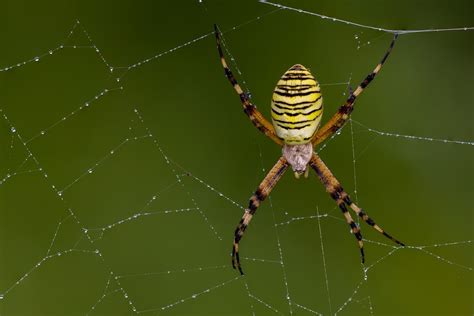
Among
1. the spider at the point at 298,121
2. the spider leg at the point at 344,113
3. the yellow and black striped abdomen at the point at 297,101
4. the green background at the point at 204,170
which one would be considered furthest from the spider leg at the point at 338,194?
the green background at the point at 204,170

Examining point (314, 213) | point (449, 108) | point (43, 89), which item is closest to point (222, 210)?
point (314, 213)

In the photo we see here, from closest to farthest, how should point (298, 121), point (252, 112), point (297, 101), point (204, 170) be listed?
point (297, 101)
point (298, 121)
point (252, 112)
point (204, 170)

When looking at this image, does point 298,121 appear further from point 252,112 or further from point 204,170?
point 204,170

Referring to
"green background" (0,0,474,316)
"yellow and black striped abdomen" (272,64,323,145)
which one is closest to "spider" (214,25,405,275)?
"yellow and black striped abdomen" (272,64,323,145)

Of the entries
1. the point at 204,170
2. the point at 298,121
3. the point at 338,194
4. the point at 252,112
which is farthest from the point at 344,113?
the point at 204,170

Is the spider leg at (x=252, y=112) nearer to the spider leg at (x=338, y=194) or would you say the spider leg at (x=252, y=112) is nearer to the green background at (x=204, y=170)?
the spider leg at (x=338, y=194)

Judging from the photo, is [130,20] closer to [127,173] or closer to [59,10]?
[59,10]

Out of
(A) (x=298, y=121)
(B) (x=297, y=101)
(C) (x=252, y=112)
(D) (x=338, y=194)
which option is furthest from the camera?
(D) (x=338, y=194)
